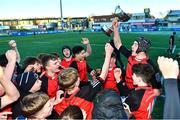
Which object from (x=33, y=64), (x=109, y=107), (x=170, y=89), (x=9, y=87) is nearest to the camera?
(x=170, y=89)

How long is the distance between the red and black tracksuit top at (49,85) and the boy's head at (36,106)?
8.29 feet

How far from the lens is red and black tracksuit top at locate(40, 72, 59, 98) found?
6355mm

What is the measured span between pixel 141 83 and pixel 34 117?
1777 mm

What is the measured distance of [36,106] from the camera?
12.0ft

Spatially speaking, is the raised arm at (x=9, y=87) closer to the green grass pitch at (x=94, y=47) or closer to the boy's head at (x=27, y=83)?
the boy's head at (x=27, y=83)

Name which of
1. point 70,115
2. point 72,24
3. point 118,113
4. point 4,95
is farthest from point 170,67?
point 72,24

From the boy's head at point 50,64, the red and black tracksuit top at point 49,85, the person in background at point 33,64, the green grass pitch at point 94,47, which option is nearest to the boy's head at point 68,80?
the red and black tracksuit top at point 49,85

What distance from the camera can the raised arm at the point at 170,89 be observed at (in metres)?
2.69

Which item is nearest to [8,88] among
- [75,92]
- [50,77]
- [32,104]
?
[32,104]

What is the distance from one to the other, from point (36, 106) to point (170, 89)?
164cm

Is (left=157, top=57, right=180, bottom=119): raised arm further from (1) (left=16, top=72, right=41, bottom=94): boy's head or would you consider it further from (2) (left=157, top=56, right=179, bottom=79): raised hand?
(1) (left=16, top=72, right=41, bottom=94): boy's head

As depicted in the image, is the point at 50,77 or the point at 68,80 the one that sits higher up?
the point at 68,80

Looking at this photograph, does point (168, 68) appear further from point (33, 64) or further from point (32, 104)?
point (33, 64)

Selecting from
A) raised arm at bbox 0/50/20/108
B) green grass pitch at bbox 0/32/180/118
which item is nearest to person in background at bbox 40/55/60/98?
raised arm at bbox 0/50/20/108
